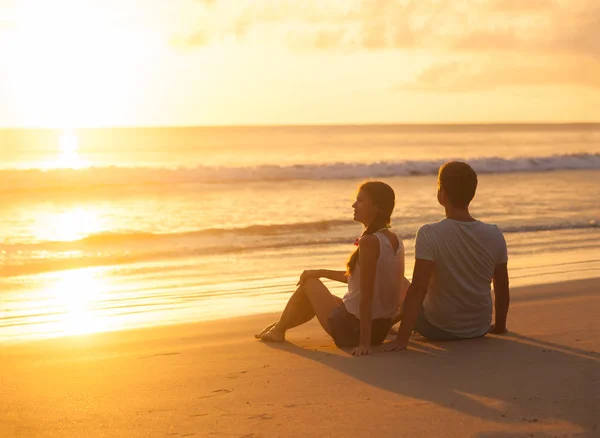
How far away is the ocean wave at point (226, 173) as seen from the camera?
27.5 m

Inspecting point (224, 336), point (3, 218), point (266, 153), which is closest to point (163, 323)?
point (224, 336)

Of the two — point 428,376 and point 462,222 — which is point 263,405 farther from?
point 462,222

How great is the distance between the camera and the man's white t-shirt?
5.13m

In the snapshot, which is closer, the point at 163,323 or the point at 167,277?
the point at 163,323

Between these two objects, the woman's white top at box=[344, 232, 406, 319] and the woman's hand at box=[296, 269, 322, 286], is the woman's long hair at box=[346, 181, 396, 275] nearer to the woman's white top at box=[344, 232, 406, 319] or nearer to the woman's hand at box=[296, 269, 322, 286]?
the woman's white top at box=[344, 232, 406, 319]

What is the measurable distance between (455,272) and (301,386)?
1400 mm

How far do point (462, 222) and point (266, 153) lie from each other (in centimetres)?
4889

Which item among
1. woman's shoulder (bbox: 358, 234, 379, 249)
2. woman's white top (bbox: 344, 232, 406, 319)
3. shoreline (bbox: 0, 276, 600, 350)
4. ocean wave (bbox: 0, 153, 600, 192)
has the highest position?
ocean wave (bbox: 0, 153, 600, 192)

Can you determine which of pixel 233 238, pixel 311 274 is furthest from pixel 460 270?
pixel 233 238

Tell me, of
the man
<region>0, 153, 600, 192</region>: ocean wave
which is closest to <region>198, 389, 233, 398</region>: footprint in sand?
the man

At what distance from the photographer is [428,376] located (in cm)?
456

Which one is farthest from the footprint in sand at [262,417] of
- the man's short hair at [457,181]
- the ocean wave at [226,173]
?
the ocean wave at [226,173]

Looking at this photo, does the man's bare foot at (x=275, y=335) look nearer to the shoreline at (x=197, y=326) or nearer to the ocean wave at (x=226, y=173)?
the shoreline at (x=197, y=326)

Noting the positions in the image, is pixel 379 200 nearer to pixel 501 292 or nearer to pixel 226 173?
pixel 501 292
